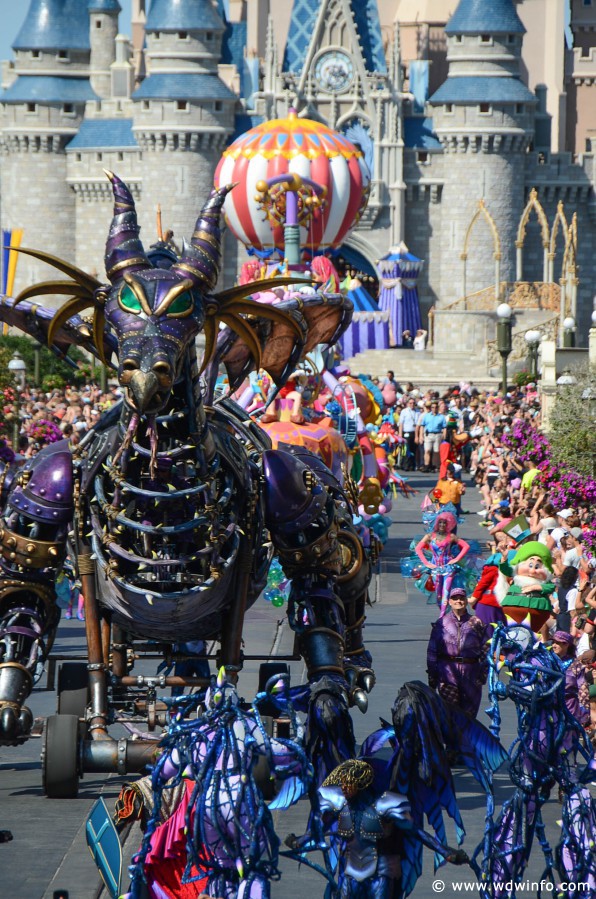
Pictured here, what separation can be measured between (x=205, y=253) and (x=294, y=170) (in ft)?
90.3

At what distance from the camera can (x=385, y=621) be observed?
17016mm

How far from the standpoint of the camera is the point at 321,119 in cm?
7519

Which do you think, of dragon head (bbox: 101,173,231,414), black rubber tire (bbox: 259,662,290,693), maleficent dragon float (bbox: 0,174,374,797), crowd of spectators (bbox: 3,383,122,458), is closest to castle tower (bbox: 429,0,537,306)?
crowd of spectators (bbox: 3,383,122,458)

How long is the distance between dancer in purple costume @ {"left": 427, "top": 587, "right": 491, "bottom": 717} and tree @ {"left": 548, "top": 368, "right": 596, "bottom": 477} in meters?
8.56

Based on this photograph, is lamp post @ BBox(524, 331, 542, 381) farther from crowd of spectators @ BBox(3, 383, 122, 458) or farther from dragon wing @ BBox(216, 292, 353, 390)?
dragon wing @ BBox(216, 292, 353, 390)

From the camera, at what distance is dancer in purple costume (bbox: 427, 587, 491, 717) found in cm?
1077

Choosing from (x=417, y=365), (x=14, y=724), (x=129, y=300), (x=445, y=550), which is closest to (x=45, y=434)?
(x=445, y=550)

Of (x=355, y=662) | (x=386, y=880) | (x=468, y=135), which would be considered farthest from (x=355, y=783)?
(x=468, y=135)

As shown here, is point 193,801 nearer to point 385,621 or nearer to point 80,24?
point 385,621

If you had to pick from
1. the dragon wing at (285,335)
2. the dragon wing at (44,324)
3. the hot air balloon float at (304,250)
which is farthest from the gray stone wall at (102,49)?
the dragon wing at (44,324)

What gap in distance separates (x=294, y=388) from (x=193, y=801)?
10.6m

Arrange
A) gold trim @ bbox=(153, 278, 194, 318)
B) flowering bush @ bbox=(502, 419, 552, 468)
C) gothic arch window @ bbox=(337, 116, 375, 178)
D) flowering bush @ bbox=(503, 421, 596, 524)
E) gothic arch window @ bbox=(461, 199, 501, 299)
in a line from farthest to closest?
1. gothic arch window @ bbox=(337, 116, 375, 178)
2. gothic arch window @ bbox=(461, 199, 501, 299)
3. flowering bush @ bbox=(502, 419, 552, 468)
4. flowering bush @ bbox=(503, 421, 596, 524)
5. gold trim @ bbox=(153, 278, 194, 318)

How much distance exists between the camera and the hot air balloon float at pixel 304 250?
15.5m

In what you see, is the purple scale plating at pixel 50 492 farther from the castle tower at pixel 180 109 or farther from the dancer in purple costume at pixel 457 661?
the castle tower at pixel 180 109
